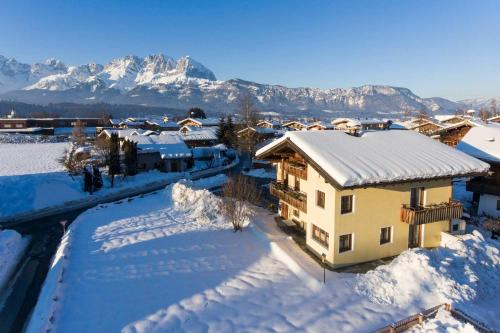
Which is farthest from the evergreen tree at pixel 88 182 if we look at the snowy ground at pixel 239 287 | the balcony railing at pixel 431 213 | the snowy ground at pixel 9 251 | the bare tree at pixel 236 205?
the balcony railing at pixel 431 213

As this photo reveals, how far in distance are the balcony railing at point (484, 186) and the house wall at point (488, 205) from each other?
704mm

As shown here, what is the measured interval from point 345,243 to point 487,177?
15.6m

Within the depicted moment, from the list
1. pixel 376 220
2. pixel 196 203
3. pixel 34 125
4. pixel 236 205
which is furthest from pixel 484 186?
pixel 34 125

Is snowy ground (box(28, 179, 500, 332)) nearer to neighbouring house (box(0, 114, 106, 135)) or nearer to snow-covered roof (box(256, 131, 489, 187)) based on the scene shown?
snow-covered roof (box(256, 131, 489, 187))

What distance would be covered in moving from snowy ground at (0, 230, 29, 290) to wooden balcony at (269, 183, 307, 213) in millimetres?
17260

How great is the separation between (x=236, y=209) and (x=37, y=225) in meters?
17.1

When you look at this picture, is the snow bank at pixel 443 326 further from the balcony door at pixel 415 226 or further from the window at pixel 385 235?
the balcony door at pixel 415 226

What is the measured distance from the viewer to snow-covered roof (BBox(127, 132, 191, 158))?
169 feet

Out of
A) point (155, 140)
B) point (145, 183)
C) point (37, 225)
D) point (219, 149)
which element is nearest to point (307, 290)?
point (37, 225)

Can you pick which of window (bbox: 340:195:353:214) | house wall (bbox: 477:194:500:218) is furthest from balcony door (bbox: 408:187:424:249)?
house wall (bbox: 477:194:500:218)

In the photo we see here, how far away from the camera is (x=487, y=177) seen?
26.4m

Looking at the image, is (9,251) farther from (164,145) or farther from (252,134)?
(252,134)

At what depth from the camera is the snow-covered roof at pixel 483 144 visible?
2622 centimetres

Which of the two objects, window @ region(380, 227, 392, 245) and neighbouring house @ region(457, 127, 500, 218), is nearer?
window @ region(380, 227, 392, 245)
